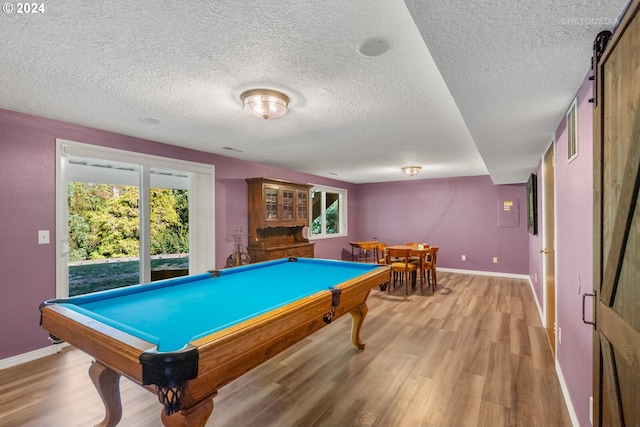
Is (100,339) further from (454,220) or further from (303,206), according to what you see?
(454,220)

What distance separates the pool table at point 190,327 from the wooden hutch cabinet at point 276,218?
219 centimetres

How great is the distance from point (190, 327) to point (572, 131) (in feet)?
8.36

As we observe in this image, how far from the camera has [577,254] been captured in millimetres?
1780

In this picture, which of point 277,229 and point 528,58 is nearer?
point 528,58

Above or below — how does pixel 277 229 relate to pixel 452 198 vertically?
below

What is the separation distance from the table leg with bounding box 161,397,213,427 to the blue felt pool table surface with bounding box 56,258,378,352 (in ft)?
0.82

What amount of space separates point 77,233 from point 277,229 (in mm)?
2950

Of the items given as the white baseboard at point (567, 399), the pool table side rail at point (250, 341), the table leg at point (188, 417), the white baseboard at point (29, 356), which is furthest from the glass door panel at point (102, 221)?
the white baseboard at point (567, 399)

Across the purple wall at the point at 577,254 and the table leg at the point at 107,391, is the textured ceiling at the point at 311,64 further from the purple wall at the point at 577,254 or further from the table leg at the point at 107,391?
the table leg at the point at 107,391

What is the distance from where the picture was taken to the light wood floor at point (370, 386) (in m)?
1.85

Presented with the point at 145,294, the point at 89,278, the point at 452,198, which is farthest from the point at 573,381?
the point at 89,278

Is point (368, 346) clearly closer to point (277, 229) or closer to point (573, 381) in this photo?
point (573, 381)

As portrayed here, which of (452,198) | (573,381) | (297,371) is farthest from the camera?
(452,198)

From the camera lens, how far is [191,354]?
3.51 ft
